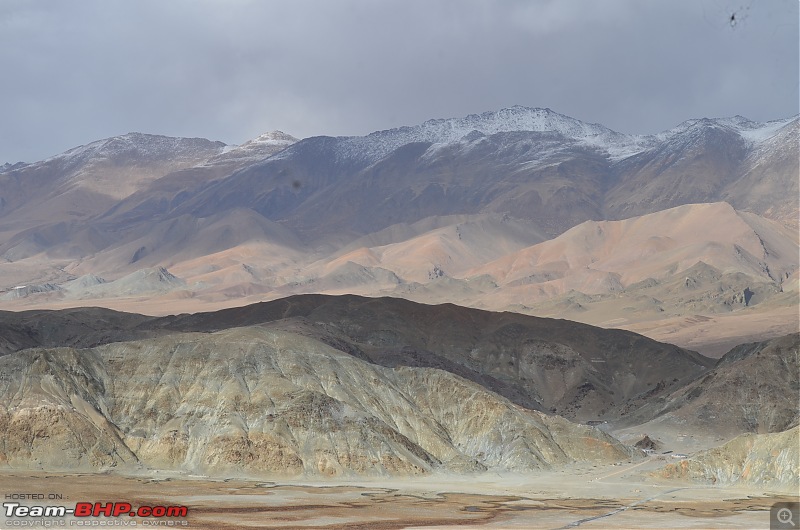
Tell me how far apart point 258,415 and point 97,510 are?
151ft

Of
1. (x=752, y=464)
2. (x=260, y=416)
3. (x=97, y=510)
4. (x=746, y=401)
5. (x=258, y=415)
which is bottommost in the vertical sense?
(x=752, y=464)

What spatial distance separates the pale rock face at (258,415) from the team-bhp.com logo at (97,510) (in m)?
36.0

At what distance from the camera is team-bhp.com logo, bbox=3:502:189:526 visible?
94.4 meters

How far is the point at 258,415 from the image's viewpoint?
145875mm

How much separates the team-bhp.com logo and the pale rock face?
118 feet

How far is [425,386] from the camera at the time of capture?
552 ft

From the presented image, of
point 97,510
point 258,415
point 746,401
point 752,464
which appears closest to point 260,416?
point 258,415

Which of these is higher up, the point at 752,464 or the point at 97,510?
the point at 97,510

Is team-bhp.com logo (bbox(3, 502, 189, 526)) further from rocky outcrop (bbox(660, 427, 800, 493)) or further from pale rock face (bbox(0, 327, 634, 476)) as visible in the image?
rocky outcrop (bbox(660, 427, 800, 493))

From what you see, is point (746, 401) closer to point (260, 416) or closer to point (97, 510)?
point (260, 416)

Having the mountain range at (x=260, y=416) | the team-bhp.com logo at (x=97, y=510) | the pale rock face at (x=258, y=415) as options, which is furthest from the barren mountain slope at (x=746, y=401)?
the team-bhp.com logo at (x=97, y=510)

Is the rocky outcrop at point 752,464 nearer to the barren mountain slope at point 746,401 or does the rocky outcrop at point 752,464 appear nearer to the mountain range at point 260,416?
the mountain range at point 260,416

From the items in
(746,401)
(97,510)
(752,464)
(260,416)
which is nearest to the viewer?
(97,510)

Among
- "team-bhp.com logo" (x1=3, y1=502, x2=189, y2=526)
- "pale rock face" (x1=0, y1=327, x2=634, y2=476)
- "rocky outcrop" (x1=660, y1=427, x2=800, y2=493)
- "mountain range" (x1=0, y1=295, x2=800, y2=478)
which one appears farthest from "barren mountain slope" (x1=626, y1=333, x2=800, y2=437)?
"team-bhp.com logo" (x1=3, y1=502, x2=189, y2=526)
